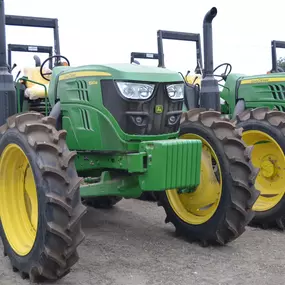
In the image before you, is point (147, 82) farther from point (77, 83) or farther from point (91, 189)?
point (91, 189)

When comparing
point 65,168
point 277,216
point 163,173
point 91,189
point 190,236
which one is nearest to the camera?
point 65,168

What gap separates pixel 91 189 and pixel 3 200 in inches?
29.6

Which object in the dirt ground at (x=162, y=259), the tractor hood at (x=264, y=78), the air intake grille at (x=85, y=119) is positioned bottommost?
the dirt ground at (x=162, y=259)

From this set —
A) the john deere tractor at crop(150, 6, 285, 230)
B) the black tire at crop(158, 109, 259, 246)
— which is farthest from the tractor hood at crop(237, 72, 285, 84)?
the black tire at crop(158, 109, 259, 246)

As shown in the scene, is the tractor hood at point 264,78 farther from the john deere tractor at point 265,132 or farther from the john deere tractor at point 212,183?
the john deere tractor at point 212,183

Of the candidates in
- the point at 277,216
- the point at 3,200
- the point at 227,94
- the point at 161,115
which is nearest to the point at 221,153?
the point at 161,115

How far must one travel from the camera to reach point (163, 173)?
3.84m

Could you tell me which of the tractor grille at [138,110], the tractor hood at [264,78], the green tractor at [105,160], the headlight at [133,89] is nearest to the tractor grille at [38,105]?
the green tractor at [105,160]

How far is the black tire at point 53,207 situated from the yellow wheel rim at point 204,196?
1.53 metres

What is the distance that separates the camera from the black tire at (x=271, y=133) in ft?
17.6

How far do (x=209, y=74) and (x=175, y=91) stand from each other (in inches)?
91.9

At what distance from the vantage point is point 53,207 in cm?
340

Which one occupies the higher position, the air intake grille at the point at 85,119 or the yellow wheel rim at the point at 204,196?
the air intake grille at the point at 85,119

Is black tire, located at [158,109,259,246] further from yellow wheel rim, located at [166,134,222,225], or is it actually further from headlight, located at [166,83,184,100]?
headlight, located at [166,83,184,100]
